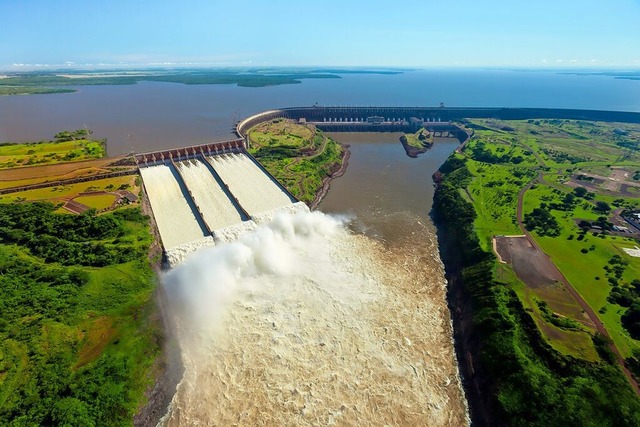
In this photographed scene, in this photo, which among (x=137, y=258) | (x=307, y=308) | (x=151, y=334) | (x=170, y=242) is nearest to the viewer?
(x=151, y=334)

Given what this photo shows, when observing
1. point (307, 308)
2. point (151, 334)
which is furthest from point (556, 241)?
point (151, 334)

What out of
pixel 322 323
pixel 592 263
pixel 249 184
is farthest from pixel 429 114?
pixel 322 323

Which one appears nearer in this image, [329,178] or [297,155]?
[329,178]

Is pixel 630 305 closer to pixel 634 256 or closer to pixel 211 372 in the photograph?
pixel 634 256

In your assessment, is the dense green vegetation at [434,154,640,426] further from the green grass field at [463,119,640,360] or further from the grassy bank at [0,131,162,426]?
the grassy bank at [0,131,162,426]

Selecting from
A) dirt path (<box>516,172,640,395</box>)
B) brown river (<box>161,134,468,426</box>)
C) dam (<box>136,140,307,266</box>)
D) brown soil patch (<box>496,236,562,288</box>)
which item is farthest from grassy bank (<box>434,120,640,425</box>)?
dam (<box>136,140,307,266</box>)

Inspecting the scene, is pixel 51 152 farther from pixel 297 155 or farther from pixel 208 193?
pixel 297 155

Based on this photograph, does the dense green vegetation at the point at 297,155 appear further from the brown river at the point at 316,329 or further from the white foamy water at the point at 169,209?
the white foamy water at the point at 169,209
